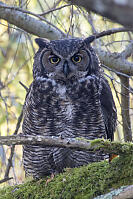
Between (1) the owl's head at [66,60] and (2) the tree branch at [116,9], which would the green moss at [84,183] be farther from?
(2) the tree branch at [116,9]

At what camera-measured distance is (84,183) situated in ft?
4.65

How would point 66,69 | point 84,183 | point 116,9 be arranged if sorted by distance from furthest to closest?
point 66,69
point 84,183
point 116,9

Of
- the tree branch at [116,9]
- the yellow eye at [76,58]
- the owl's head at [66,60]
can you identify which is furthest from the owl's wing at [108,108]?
the tree branch at [116,9]

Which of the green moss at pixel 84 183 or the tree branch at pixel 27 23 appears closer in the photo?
the green moss at pixel 84 183

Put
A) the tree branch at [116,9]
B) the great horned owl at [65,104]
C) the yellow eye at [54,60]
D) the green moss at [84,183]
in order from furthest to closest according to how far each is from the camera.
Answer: the yellow eye at [54,60] < the great horned owl at [65,104] < the green moss at [84,183] < the tree branch at [116,9]

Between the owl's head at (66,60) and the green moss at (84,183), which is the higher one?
the owl's head at (66,60)

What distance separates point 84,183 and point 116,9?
1259 mm

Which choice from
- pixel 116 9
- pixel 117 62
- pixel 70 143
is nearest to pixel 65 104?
pixel 117 62

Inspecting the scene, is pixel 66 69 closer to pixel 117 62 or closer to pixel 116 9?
pixel 117 62

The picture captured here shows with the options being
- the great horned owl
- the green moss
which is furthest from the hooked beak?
the green moss

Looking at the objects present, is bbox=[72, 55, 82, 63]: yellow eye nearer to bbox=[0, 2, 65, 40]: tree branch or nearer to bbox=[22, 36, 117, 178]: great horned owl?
bbox=[22, 36, 117, 178]: great horned owl

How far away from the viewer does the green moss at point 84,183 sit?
128 centimetres

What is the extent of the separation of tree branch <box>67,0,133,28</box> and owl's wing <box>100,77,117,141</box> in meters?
2.07

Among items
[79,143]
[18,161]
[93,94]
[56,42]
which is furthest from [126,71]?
[79,143]
